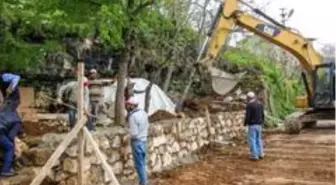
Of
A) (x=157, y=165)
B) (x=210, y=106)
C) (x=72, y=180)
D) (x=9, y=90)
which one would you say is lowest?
(x=157, y=165)

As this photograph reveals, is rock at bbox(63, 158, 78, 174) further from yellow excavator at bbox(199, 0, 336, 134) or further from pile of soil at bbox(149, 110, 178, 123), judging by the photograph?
yellow excavator at bbox(199, 0, 336, 134)

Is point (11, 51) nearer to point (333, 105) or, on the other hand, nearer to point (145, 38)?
point (145, 38)

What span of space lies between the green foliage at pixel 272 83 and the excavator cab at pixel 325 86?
4.01 meters

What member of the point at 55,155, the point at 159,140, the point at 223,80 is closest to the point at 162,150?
the point at 159,140

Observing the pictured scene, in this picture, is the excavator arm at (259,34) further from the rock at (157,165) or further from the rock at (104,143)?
the rock at (104,143)

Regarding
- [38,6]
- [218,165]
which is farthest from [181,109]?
[38,6]

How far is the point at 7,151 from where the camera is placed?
8.88m

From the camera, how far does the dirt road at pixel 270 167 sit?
1263 centimetres

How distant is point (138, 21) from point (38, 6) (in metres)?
2.11

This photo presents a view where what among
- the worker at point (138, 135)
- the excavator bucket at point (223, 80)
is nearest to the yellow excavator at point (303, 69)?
the excavator bucket at point (223, 80)

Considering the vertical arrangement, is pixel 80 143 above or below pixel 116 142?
above

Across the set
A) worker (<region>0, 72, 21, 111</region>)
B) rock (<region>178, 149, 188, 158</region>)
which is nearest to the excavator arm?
rock (<region>178, 149, 188, 158</region>)

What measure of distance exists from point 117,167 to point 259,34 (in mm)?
10694

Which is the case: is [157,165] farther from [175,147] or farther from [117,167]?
[117,167]
